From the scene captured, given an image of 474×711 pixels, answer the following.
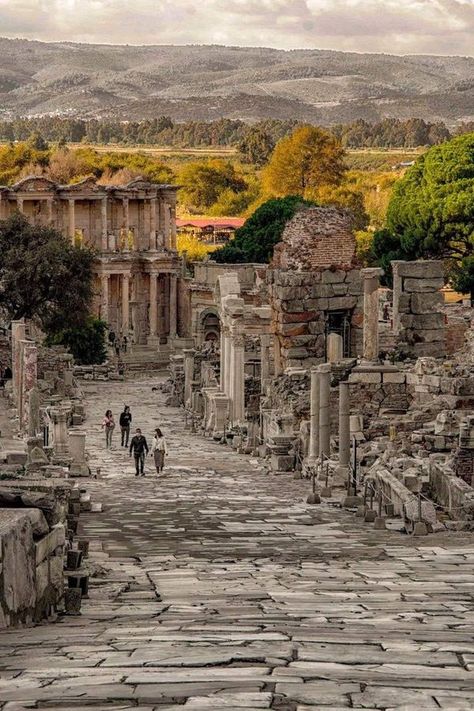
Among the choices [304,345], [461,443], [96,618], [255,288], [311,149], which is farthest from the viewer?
[311,149]

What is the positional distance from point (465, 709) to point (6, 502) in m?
4.88

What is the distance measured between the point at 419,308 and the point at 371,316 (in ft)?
26.8

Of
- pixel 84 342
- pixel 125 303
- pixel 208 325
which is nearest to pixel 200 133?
pixel 125 303

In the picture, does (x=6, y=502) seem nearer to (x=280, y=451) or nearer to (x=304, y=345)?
(x=280, y=451)

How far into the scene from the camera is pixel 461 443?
2067cm

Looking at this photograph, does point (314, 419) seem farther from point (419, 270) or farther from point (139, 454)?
point (419, 270)

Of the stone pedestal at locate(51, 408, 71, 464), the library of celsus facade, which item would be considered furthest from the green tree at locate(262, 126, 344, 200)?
the stone pedestal at locate(51, 408, 71, 464)

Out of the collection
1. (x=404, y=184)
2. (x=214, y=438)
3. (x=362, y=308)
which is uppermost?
(x=404, y=184)

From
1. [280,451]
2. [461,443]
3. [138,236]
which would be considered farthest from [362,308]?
[138,236]

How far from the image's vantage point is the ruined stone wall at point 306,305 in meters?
30.2

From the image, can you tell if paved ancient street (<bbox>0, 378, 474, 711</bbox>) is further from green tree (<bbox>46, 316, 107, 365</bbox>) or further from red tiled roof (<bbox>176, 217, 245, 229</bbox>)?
red tiled roof (<bbox>176, 217, 245, 229</bbox>)

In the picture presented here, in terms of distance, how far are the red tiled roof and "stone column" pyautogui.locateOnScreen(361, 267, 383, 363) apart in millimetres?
59657

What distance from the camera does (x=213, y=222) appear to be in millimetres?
90812

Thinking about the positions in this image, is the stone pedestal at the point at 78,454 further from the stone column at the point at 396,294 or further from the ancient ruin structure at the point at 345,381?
the stone column at the point at 396,294
